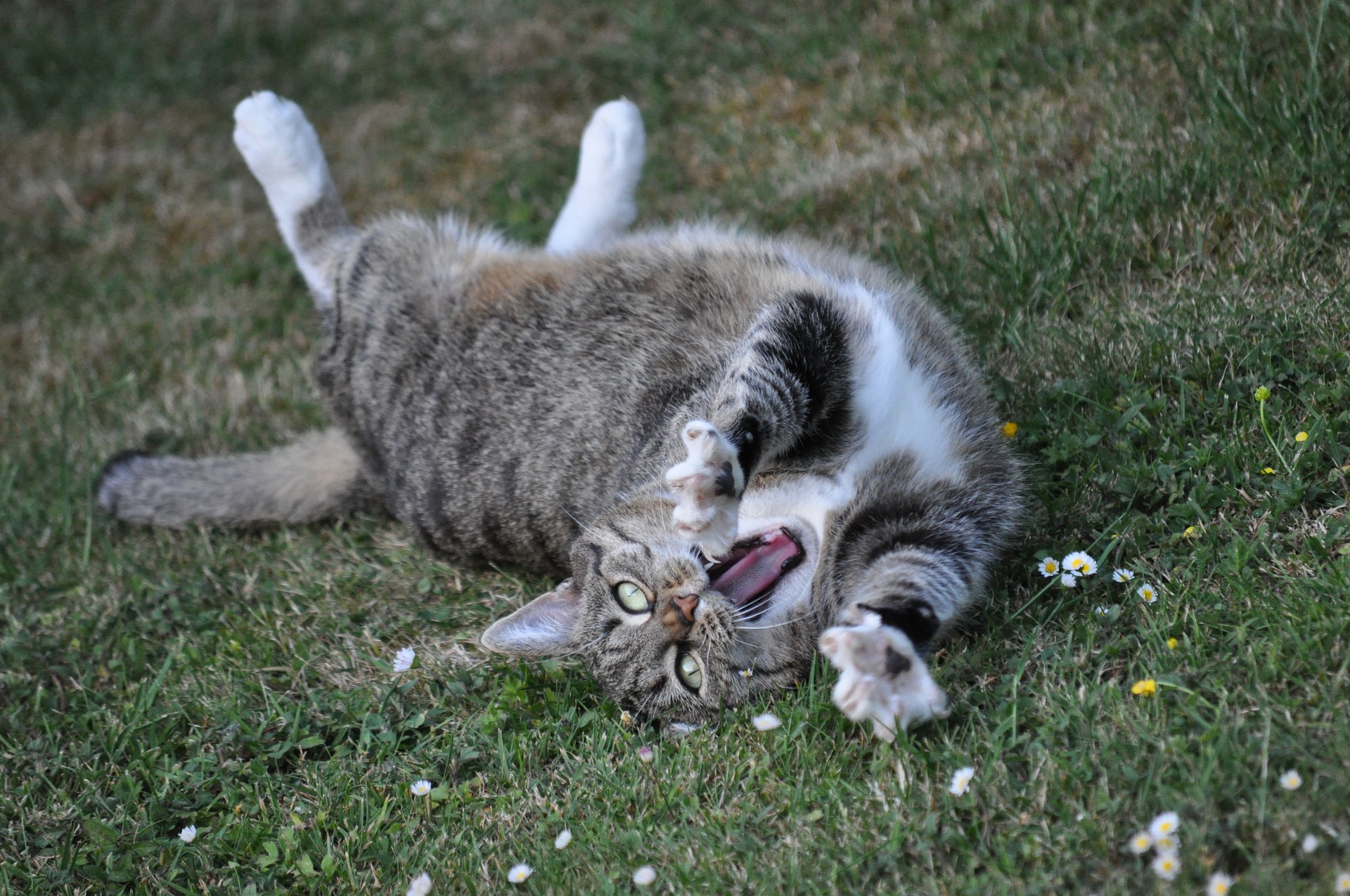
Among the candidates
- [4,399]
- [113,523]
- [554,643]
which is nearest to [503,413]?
[554,643]

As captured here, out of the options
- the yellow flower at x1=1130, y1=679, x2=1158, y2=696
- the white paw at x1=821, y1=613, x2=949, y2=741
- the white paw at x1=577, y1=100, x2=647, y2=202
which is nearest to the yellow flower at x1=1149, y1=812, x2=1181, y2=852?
the yellow flower at x1=1130, y1=679, x2=1158, y2=696

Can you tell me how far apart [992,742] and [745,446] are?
91 centimetres

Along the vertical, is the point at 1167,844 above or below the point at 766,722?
above

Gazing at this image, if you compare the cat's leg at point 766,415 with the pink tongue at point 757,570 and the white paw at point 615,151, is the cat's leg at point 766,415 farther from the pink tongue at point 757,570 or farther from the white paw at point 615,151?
the white paw at point 615,151

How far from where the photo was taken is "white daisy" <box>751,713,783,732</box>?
2.75m

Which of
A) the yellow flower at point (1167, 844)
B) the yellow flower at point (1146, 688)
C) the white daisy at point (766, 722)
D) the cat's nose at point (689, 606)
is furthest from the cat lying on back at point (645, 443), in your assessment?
the yellow flower at point (1167, 844)

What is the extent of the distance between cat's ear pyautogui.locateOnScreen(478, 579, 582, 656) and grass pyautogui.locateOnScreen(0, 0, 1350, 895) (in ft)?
0.41

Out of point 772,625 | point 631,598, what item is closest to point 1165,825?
point 772,625

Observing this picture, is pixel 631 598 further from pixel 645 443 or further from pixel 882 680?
pixel 882 680

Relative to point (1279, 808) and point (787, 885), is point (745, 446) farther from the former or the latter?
point (1279, 808)

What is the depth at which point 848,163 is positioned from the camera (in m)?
4.86

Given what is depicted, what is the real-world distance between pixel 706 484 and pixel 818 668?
659mm

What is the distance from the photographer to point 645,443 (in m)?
3.38

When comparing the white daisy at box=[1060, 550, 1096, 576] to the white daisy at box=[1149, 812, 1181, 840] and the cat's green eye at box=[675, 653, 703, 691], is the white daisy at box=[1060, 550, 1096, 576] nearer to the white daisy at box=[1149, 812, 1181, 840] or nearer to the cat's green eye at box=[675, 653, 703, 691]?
the white daisy at box=[1149, 812, 1181, 840]
